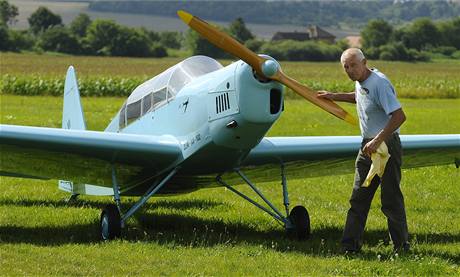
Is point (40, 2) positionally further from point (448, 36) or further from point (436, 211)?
point (436, 211)

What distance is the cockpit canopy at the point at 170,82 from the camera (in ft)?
32.6

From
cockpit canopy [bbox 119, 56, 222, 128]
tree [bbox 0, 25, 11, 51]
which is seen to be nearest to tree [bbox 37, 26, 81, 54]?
tree [bbox 0, 25, 11, 51]

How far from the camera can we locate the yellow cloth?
796 cm

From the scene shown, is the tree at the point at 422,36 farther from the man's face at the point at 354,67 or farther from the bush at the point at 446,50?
the man's face at the point at 354,67

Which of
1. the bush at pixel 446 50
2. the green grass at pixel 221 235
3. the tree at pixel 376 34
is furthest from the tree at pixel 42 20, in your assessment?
the green grass at pixel 221 235

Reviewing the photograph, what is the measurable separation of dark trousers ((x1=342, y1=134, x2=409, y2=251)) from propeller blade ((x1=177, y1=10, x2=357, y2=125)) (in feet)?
1.52

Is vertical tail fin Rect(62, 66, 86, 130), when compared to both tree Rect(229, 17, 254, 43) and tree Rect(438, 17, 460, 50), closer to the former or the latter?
tree Rect(438, 17, 460, 50)

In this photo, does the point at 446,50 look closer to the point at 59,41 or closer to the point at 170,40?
the point at 59,41

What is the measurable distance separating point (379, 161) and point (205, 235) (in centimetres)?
Result: 240

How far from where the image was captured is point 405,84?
51.5 m

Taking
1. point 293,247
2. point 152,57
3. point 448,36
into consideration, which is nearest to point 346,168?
point 293,247

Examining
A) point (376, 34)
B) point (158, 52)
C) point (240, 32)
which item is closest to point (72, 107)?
point (376, 34)

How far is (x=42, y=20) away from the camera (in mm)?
115125

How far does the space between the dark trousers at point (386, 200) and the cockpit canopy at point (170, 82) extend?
238cm
